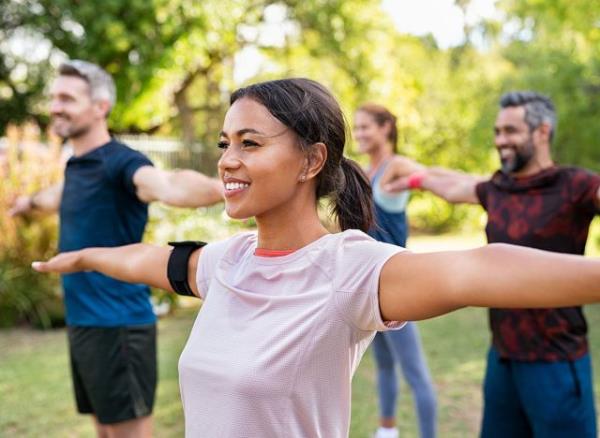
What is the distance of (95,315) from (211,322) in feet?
5.84

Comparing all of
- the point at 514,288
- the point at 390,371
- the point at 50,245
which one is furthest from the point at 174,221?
the point at 514,288

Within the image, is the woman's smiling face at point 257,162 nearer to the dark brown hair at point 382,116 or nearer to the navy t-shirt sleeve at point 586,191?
the navy t-shirt sleeve at point 586,191

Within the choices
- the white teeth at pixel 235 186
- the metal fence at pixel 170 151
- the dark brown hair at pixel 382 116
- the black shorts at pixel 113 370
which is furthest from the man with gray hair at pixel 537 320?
the metal fence at pixel 170 151

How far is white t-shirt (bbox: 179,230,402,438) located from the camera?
156cm

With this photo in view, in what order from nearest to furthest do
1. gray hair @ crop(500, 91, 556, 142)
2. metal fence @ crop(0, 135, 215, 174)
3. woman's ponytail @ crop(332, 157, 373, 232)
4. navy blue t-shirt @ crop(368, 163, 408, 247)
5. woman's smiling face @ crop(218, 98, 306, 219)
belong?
woman's smiling face @ crop(218, 98, 306, 219)
woman's ponytail @ crop(332, 157, 373, 232)
gray hair @ crop(500, 91, 556, 142)
navy blue t-shirt @ crop(368, 163, 408, 247)
metal fence @ crop(0, 135, 215, 174)

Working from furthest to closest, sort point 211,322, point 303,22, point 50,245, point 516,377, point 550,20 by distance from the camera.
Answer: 1. point 303,22
2. point 550,20
3. point 50,245
4. point 516,377
5. point 211,322

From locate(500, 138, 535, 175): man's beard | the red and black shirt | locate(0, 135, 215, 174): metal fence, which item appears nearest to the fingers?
the red and black shirt

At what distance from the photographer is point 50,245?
809 cm

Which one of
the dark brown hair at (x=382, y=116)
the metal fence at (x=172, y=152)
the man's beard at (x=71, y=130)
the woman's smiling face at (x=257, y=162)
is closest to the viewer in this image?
the woman's smiling face at (x=257, y=162)

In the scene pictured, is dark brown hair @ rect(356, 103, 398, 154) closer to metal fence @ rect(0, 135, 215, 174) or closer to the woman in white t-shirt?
the woman in white t-shirt

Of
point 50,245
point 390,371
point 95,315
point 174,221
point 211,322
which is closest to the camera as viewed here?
point 211,322

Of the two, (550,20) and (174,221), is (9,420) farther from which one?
(550,20)

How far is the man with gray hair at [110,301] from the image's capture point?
3311 mm

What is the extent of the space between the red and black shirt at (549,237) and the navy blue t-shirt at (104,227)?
69.3 inches
